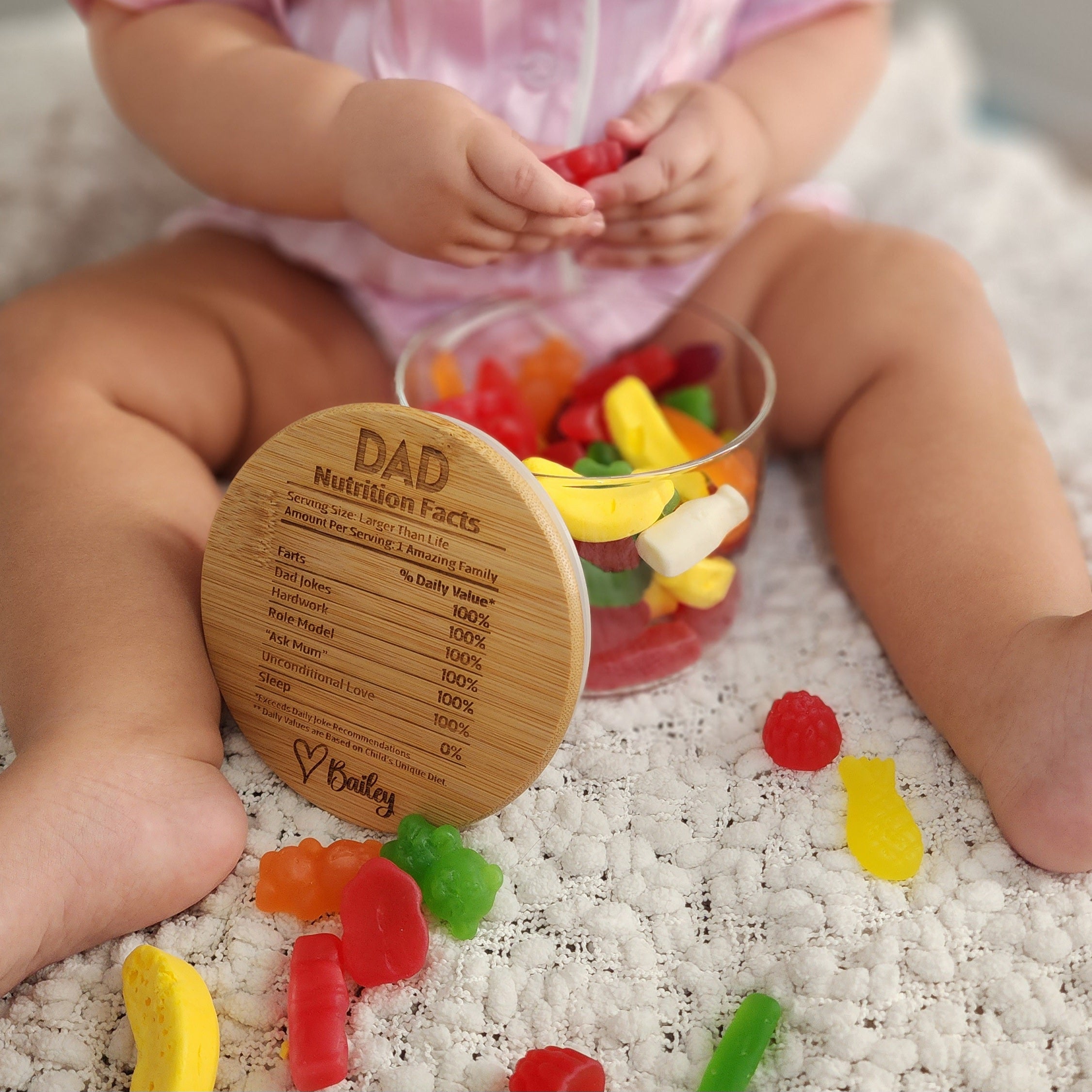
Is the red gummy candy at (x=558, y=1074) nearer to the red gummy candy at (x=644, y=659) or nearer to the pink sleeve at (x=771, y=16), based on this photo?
the red gummy candy at (x=644, y=659)

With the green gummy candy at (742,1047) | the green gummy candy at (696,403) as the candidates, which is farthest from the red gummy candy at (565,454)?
the green gummy candy at (742,1047)

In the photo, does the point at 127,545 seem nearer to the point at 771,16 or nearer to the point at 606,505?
the point at 606,505

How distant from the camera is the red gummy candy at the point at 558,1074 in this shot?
18.7 inches

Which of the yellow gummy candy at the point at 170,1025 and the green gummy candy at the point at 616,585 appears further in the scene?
the green gummy candy at the point at 616,585

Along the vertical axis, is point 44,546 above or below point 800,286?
below

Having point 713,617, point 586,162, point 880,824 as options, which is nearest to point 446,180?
point 586,162

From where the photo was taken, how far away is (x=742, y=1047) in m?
0.49

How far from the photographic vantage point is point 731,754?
635 millimetres

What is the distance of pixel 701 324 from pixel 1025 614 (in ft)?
1.11

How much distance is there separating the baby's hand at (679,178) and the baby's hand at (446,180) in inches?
2.0

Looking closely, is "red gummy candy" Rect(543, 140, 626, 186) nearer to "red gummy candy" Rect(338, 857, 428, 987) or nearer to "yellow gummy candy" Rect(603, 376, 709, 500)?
"yellow gummy candy" Rect(603, 376, 709, 500)

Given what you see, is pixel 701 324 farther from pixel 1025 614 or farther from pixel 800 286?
pixel 1025 614

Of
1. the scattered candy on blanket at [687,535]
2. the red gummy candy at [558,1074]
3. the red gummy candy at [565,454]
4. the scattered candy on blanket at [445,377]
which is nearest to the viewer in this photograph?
the red gummy candy at [558,1074]

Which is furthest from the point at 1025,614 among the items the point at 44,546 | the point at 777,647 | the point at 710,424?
the point at 44,546
